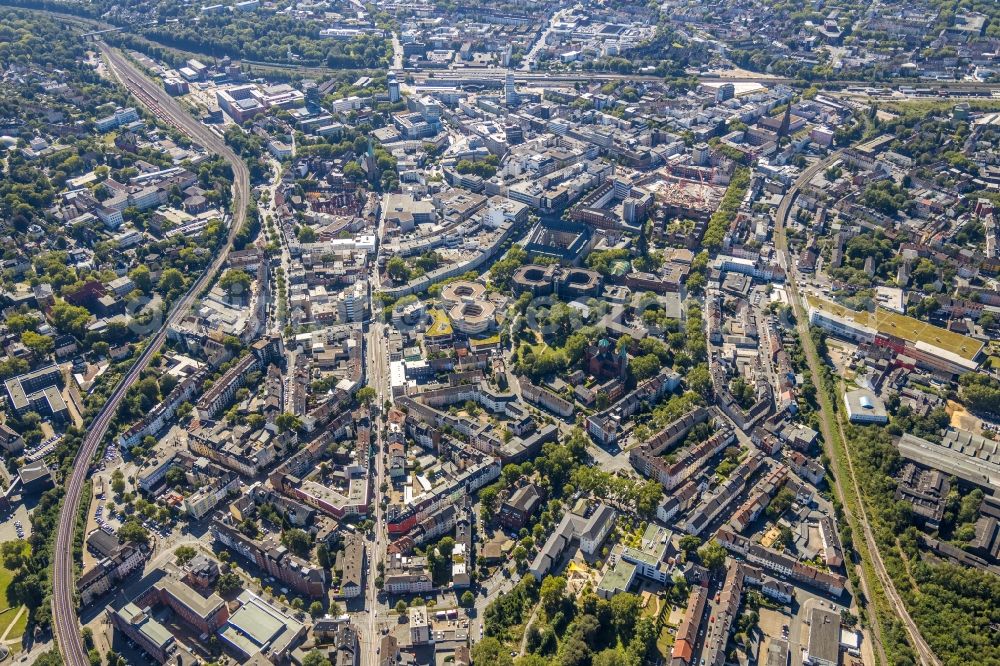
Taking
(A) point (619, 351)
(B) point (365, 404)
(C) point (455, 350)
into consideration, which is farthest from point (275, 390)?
(A) point (619, 351)

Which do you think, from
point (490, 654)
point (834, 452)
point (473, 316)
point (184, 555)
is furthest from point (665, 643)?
point (473, 316)

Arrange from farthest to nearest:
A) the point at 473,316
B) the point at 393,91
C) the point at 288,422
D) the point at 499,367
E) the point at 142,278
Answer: the point at 393,91 < the point at 142,278 < the point at 473,316 < the point at 499,367 < the point at 288,422

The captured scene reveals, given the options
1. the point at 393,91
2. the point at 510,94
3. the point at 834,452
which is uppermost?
the point at 510,94

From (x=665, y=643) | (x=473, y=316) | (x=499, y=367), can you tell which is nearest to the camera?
(x=665, y=643)

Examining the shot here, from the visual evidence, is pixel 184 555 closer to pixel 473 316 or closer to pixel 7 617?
pixel 7 617

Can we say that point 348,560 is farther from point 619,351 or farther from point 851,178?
point 851,178

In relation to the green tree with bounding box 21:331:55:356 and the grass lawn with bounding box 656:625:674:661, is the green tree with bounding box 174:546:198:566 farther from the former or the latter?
the grass lawn with bounding box 656:625:674:661

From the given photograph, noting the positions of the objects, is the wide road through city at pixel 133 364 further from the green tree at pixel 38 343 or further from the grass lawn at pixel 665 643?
the grass lawn at pixel 665 643

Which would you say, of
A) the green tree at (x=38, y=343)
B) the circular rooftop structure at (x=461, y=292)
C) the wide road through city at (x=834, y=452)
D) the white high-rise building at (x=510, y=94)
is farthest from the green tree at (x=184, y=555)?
the white high-rise building at (x=510, y=94)

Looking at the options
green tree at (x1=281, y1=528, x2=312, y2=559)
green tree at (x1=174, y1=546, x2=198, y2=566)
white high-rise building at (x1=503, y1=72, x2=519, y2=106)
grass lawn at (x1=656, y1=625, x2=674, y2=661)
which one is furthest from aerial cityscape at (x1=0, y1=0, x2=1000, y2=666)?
white high-rise building at (x1=503, y1=72, x2=519, y2=106)
